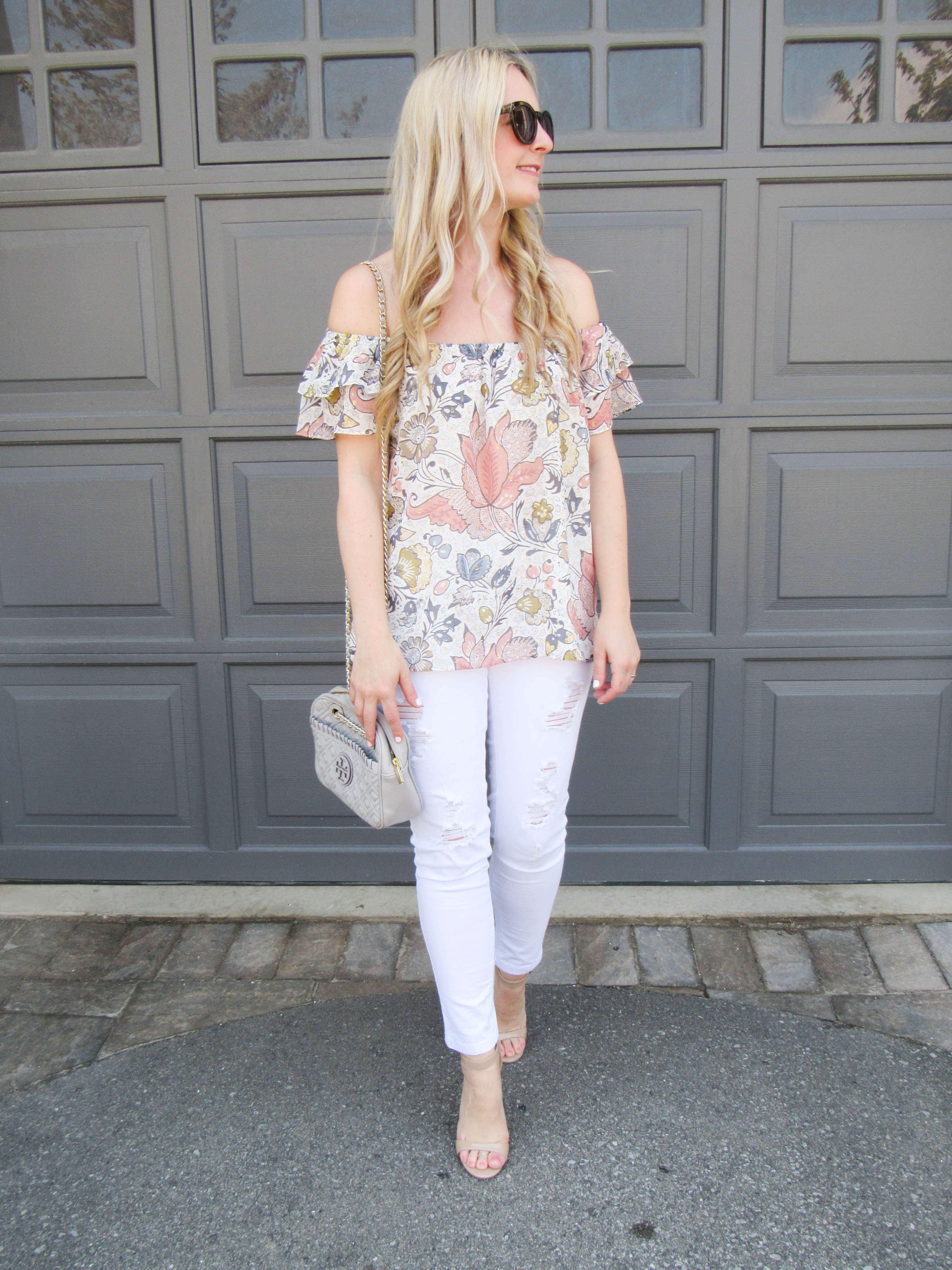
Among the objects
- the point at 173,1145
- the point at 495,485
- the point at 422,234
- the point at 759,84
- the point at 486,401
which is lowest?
the point at 173,1145

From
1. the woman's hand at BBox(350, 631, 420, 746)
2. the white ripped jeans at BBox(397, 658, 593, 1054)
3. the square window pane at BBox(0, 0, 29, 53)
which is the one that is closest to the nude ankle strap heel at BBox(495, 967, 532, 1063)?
the white ripped jeans at BBox(397, 658, 593, 1054)

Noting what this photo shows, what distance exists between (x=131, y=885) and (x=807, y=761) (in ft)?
6.25

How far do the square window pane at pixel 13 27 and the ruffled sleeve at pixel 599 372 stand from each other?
69.7 inches

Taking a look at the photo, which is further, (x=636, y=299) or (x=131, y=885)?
(x=131, y=885)

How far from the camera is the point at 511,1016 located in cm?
196

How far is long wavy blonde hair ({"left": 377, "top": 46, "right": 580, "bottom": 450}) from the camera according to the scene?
146 centimetres

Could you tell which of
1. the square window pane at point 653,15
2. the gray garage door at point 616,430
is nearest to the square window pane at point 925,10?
the gray garage door at point 616,430

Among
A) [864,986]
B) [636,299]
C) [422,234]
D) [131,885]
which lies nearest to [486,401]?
[422,234]

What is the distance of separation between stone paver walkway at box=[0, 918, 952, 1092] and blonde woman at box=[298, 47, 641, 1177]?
0.64m

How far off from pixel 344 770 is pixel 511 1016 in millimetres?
722

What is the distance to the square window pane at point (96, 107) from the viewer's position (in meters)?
2.39

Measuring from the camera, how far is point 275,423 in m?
2.47

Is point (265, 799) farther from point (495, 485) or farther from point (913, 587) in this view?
point (913, 587)

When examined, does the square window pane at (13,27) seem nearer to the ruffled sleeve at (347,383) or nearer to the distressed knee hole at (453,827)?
the ruffled sleeve at (347,383)
